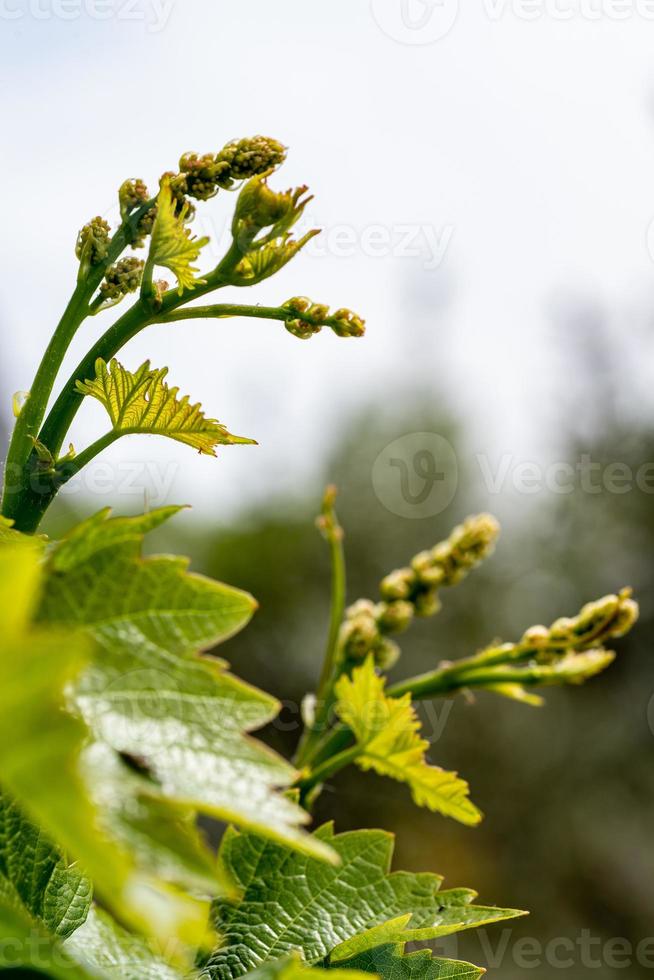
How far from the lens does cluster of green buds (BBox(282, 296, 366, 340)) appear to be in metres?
0.45

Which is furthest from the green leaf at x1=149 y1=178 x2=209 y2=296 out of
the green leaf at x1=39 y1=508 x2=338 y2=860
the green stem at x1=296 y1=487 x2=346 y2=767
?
the green stem at x1=296 y1=487 x2=346 y2=767

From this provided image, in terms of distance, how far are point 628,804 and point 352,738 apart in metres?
6.57

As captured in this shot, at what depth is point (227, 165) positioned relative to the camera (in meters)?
0.41

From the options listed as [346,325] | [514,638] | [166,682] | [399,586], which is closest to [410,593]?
[399,586]

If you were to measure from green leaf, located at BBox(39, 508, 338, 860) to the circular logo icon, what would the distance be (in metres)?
6.79

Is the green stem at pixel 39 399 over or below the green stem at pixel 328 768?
over

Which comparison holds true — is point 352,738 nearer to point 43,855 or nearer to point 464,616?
point 43,855

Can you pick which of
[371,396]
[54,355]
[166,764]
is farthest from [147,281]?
[371,396]

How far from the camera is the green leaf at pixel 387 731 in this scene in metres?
0.51

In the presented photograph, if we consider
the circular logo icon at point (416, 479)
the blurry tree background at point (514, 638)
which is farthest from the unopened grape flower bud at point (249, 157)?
the circular logo icon at point (416, 479)

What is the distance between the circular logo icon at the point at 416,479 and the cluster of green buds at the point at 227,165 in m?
6.67

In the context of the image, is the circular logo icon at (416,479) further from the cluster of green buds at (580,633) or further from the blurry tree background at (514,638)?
the cluster of green buds at (580,633)

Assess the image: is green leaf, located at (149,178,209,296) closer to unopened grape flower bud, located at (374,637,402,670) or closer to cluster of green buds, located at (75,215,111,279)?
cluster of green buds, located at (75,215,111,279)

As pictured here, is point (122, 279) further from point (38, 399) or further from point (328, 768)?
point (328, 768)
